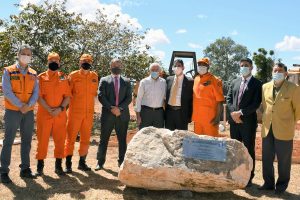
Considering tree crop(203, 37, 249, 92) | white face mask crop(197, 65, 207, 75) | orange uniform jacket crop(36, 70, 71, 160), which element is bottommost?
orange uniform jacket crop(36, 70, 71, 160)

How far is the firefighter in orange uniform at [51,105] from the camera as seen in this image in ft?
21.2

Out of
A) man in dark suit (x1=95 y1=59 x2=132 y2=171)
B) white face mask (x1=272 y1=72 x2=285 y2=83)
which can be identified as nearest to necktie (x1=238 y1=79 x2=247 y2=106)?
white face mask (x1=272 y1=72 x2=285 y2=83)

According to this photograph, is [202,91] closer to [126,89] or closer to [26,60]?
[126,89]

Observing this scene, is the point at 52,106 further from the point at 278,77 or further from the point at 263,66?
the point at 263,66

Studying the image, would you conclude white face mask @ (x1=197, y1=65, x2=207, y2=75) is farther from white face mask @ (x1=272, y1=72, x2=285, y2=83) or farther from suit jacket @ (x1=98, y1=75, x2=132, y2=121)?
suit jacket @ (x1=98, y1=75, x2=132, y2=121)

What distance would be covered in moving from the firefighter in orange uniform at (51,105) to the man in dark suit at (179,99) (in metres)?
1.75

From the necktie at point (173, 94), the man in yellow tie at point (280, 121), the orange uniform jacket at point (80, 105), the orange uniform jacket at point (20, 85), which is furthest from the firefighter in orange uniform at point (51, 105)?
the man in yellow tie at point (280, 121)

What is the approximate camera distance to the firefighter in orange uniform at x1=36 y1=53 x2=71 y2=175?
6.46 metres

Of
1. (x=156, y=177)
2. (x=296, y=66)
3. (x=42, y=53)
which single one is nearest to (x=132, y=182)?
(x=156, y=177)

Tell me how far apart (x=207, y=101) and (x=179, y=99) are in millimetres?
508

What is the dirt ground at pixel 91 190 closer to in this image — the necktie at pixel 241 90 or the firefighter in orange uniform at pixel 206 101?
the firefighter in orange uniform at pixel 206 101

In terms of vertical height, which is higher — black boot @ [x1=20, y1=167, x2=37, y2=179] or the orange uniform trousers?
the orange uniform trousers

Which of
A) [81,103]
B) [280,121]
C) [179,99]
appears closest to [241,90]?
[280,121]

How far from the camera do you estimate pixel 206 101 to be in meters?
6.50
